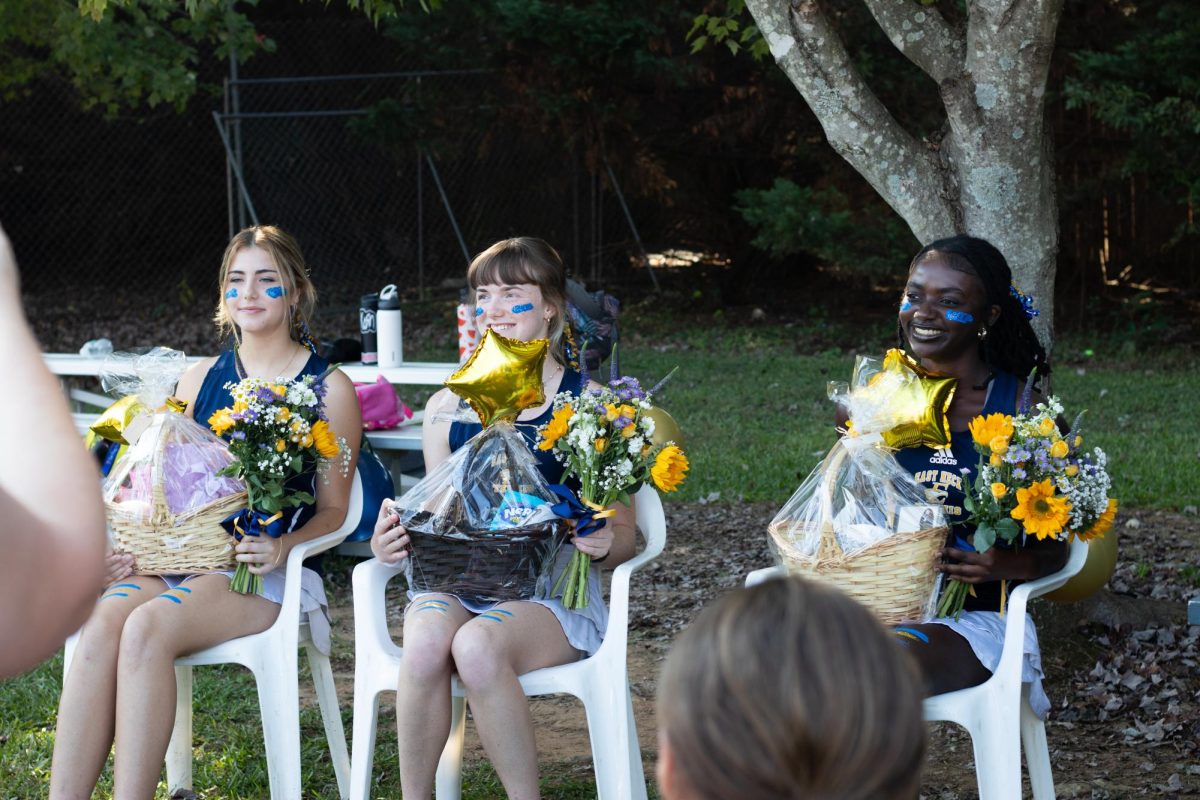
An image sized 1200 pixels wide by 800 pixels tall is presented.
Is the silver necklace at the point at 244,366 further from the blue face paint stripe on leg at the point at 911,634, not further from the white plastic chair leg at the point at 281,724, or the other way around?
the blue face paint stripe on leg at the point at 911,634

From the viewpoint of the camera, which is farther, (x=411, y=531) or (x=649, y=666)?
(x=649, y=666)

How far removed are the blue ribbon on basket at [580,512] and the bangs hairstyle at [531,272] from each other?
2.08 ft

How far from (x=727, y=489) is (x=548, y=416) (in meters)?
3.52

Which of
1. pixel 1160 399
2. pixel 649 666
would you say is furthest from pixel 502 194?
pixel 649 666

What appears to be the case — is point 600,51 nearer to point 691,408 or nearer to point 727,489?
point 691,408

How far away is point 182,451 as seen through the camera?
3.69 m

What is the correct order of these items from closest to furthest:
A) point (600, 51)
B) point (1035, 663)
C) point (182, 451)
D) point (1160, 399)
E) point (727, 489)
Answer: point (1035, 663), point (182, 451), point (727, 489), point (1160, 399), point (600, 51)

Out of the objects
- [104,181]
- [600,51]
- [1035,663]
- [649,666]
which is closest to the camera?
[1035,663]

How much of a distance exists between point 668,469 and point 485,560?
53cm

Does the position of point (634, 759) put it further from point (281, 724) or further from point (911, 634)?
point (281, 724)

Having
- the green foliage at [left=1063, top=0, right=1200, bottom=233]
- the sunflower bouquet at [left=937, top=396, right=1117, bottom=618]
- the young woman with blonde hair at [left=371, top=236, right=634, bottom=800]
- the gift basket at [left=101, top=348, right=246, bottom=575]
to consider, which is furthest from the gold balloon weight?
the green foliage at [left=1063, top=0, right=1200, bottom=233]

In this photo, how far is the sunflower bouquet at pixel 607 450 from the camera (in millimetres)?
3377

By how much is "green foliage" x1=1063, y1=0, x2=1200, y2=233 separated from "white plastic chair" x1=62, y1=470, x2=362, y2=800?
285 inches

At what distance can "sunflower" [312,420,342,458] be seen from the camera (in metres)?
3.71
